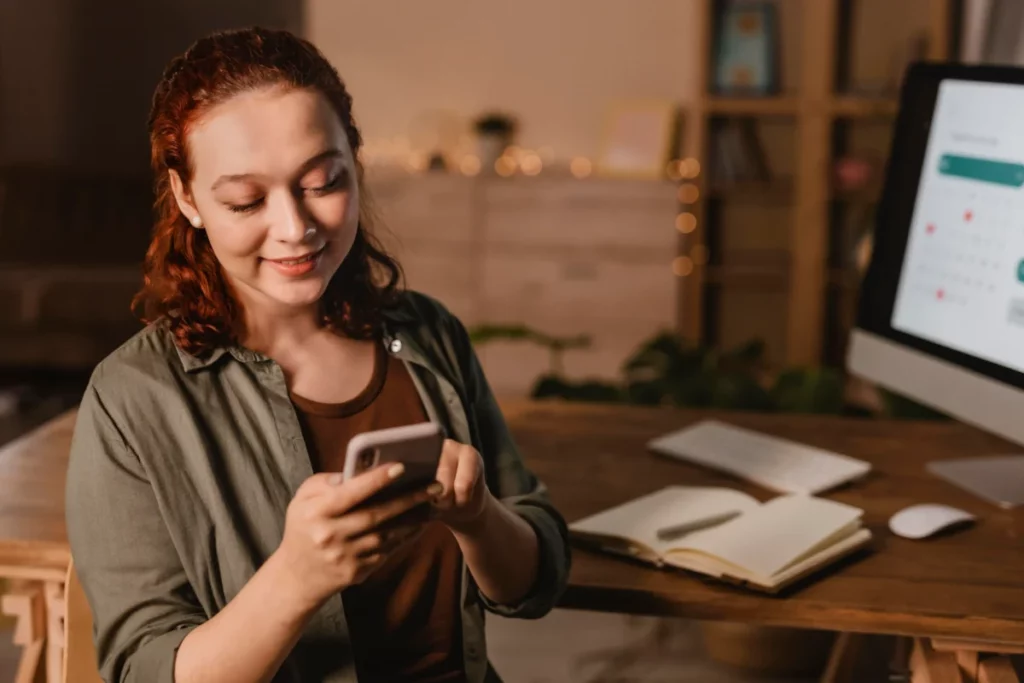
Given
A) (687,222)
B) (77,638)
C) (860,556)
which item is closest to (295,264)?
(77,638)

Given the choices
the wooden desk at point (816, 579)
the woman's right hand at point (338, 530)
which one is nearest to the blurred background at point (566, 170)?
the wooden desk at point (816, 579)

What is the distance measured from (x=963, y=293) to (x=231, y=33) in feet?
3.49

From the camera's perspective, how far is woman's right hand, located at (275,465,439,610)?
0.95 m

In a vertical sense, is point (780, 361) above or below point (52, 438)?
below

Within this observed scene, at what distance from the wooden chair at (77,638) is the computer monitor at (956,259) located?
1102 millimetres

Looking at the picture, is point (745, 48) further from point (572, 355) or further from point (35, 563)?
point (35, 563)

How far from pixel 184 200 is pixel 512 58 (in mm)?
4066

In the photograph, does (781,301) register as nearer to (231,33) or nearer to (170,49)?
(170,49)

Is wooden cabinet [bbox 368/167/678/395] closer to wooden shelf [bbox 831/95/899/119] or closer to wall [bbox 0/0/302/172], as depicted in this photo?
wooden shelf [bbox 831/95/899/119]

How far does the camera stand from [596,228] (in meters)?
4.68

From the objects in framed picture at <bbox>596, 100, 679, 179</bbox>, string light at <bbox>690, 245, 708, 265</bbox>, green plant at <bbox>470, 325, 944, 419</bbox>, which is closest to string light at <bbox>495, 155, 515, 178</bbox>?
framed picture at <bbox>596, 100, 679, 179</bbox>

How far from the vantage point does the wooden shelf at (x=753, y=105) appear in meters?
4.70

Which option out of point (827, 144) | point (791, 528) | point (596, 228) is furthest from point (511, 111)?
point (791, 528)

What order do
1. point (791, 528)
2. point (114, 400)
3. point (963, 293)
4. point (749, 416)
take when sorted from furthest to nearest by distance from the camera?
point (749, 416) < point (963, 293) < point (791, 528) < point (114, 400)
